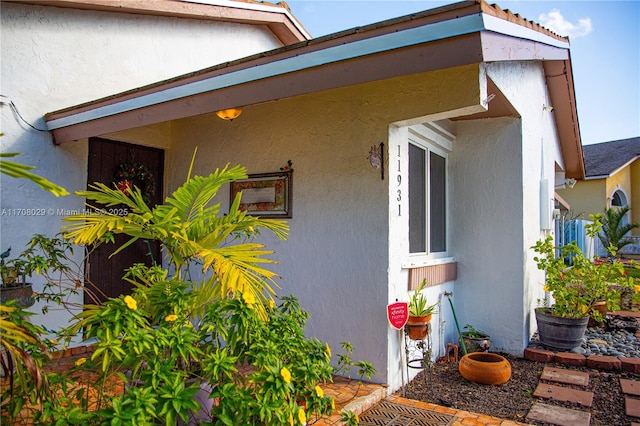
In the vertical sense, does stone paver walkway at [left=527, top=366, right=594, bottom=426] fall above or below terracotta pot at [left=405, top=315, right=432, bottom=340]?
below

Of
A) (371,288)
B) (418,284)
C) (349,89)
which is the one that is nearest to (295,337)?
(371,288)

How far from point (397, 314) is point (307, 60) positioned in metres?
2.50

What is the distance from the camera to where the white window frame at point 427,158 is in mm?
5062

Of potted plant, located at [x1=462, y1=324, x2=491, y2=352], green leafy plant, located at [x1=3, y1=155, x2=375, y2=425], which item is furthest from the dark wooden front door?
potted plant, located at [x1=462, y1=324, x2=491, y2=352]

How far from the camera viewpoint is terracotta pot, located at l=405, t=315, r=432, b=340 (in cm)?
442

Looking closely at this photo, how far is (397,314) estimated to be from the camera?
13.8ft

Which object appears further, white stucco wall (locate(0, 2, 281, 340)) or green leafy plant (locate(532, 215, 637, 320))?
green leafy plant (locate(532, 215, 637, 320))

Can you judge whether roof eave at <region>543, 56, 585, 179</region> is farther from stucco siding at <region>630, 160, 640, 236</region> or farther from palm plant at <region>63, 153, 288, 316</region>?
stucco siding at <region>630, 160, 640, 236</region>

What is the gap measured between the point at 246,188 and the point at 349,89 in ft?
5.82

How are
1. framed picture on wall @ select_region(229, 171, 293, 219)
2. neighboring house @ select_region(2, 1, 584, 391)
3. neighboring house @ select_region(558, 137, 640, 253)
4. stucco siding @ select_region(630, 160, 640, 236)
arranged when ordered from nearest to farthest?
neighboring house @ select_region(2, 1, 584, 391), framed picture on wall @ select_region(229, 171, 293, 219), neighboring house @ select_region(558, 137, 640, 253), stucco siding @ select_region(630, 160, 640, 236)

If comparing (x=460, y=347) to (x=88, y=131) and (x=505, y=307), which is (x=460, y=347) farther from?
(x=88, y=131)

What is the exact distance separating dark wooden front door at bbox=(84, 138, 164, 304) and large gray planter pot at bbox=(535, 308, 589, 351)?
202 inches

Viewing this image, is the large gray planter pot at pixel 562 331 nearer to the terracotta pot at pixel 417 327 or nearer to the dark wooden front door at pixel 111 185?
the terracotta pot at pixel 417 327

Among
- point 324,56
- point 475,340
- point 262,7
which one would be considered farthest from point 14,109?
point 475,340
